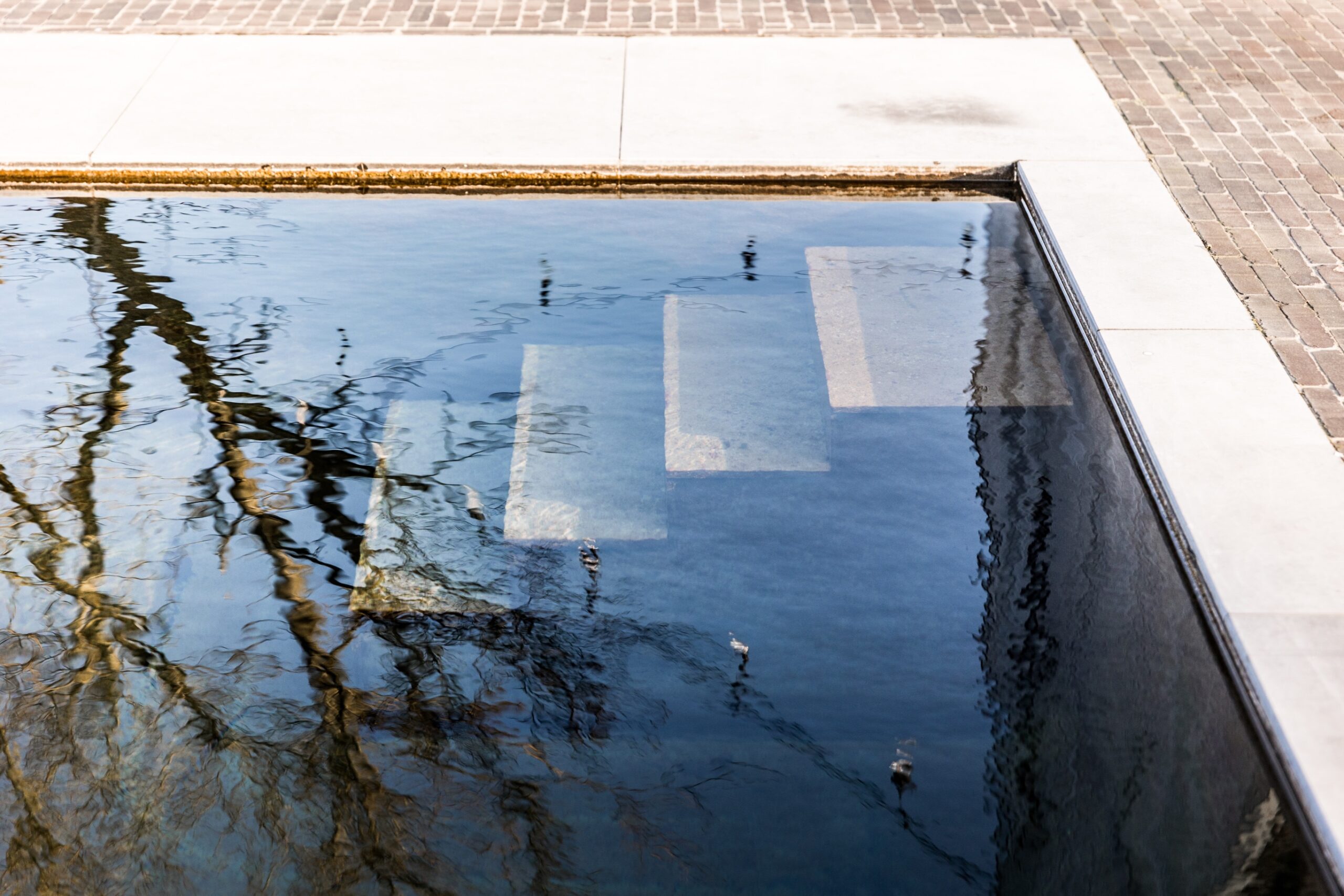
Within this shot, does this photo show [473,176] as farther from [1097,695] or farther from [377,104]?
[1097,695]

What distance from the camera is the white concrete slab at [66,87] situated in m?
6.46

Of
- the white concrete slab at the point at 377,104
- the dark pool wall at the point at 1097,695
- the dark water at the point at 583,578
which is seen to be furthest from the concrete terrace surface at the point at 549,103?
the dark pool wall at the point at 1097,695

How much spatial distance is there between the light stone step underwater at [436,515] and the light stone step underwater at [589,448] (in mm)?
106

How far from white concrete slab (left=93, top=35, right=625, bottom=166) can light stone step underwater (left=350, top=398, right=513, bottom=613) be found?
2.05 m

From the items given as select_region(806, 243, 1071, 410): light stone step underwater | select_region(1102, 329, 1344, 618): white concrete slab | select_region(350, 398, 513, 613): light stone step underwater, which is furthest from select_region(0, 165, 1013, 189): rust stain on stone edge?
select_region(350, 398, 513, 613): light stone step underwater

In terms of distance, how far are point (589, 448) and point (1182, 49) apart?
5.36 m

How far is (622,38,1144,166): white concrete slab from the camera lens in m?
6.52

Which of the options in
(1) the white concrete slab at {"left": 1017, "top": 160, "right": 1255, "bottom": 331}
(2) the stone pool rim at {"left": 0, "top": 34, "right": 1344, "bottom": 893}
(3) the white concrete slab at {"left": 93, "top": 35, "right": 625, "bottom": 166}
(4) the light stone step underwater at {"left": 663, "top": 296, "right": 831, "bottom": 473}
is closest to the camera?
(2) the stone pool rim at {"left": 0, "top": 34, "right": 1344, "bottom": 893}

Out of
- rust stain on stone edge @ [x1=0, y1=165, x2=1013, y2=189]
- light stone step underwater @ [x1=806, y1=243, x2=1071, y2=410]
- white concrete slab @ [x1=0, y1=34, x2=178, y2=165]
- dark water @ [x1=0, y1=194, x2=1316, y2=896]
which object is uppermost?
white concrete slab @ [x1=0, y1=34, x2=178, y2=165]

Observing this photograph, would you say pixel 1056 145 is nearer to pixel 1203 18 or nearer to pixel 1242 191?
pixel 1242 191

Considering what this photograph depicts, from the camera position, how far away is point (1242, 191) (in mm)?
6188

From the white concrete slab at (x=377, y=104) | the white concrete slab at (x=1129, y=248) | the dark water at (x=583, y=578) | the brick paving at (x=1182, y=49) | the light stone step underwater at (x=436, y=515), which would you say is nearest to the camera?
the dark water at (x=583, y=578)

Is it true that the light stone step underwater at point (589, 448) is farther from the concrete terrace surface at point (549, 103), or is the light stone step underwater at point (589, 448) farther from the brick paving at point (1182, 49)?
the brick paving at point (1182, 49)

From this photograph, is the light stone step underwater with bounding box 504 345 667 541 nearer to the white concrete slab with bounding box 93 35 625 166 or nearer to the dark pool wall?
the dark pool wall
